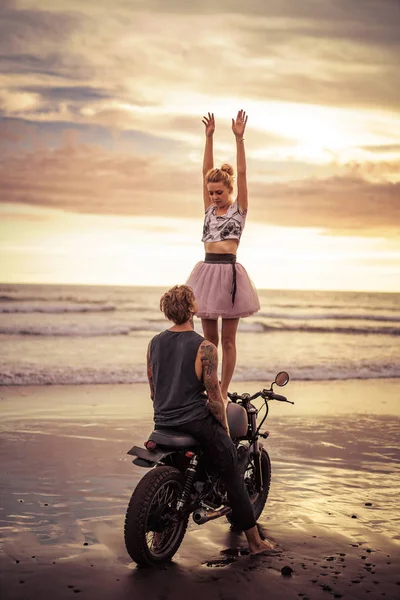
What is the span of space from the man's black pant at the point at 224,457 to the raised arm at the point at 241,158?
7.21ft

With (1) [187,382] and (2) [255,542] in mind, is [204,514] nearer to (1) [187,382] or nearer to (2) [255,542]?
(2) [255,542]

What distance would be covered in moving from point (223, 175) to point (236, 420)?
2004 millimetres

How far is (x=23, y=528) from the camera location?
5.76 metres

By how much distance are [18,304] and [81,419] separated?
32.7 metres

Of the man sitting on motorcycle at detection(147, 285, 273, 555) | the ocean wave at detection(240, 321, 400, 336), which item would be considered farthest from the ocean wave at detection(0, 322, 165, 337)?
the man sitting on motorcycle at detection(147, 285, 273, 555)

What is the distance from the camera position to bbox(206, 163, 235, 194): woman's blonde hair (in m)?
6.47

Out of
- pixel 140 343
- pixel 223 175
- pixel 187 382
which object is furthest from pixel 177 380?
pixel 140 343

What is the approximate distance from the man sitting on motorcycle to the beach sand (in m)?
0.83

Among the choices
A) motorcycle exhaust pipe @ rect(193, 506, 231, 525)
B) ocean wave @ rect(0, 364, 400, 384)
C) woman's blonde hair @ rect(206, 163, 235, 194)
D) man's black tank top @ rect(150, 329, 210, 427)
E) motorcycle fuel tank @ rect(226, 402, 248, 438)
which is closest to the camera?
man's black tank top @ rect(150, 329, 210, 427)

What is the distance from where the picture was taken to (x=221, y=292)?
6652 millimetres

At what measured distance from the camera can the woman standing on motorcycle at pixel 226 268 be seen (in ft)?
21.7

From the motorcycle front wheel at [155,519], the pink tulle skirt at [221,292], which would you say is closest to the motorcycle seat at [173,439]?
the motorcycle front wheel at [155,519]

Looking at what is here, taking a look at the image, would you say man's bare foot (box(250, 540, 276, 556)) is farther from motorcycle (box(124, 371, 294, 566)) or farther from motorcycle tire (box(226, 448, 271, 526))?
motorcycle tire (box(226, 448, 271, 526))

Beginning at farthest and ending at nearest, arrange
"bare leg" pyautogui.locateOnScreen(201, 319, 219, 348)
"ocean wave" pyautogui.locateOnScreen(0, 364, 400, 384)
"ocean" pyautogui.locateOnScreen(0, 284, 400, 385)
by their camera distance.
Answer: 1. "ocean" pyautogui.locateOnScreen(0, 284, 400, 385)
2. "ocean wave" pyautogui.locateOnScreen(0, 364, 400, 384)
3. "bare leg" pyautogui.locateOnScreen(201, 319, 219, 348)
